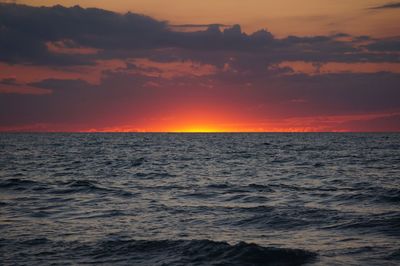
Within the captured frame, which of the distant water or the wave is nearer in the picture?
the wave

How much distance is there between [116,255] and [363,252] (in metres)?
7.16

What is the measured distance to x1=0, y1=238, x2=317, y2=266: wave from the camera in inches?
467

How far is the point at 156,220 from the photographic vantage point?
683 inches

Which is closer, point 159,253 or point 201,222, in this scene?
point 159,253

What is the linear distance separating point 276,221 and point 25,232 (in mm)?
9372

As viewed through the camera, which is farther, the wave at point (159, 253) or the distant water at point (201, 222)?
the distant water at point (201, 222)

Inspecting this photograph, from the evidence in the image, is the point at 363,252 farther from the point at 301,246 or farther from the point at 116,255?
the point at 116,255

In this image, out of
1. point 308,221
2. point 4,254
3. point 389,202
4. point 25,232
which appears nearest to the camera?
point 4,254

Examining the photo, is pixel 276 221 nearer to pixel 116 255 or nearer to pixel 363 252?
pixel 363 252

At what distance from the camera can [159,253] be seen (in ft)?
41.6

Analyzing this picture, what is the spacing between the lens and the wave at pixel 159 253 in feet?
38.9

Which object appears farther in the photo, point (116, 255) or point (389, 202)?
point (389, 202)

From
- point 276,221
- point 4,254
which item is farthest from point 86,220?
point 276,221

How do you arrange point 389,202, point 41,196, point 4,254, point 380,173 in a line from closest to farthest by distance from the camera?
point 4,254 → point 389,202 → point 41,196 → point 380,173
